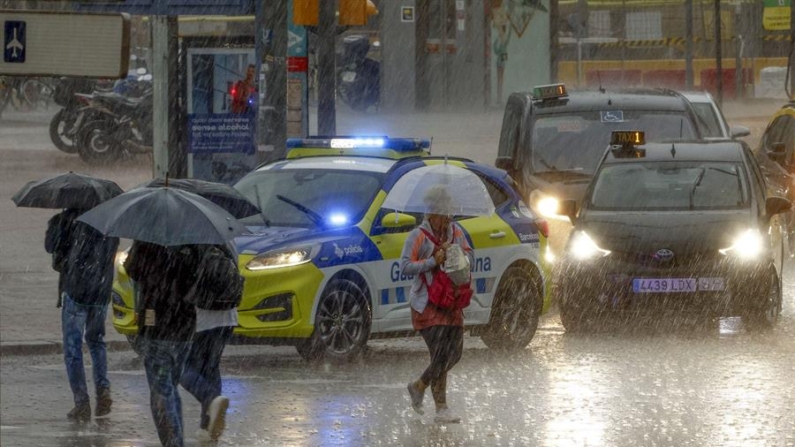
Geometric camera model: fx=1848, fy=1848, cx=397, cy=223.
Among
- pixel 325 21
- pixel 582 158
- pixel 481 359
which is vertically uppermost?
pixel 325 21

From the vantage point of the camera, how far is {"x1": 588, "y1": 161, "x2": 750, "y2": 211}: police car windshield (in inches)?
591

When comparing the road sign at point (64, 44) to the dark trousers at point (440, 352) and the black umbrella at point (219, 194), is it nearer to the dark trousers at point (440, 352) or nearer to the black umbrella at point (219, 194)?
the black umbrella at point (219, 194)

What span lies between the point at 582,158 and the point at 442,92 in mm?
28867

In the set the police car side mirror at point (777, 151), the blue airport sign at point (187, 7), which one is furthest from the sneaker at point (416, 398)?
the police car side mirror at point (777, 151)

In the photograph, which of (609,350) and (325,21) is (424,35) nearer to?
(325,21)

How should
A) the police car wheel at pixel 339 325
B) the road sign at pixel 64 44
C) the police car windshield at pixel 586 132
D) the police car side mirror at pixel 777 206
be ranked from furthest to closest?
the police car windshield at pixel 586 132, the police car side mirror at pixel 777 206, the police car wheel at pixel 339 325, the road sign at pixel 64 44

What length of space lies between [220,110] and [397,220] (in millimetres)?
6453

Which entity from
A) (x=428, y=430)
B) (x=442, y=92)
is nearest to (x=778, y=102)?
(x=442, y=92)

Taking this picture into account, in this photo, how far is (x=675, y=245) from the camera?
14.2 metres

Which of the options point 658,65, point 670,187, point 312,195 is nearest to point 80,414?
point 312,195

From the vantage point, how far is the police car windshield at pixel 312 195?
13023mm

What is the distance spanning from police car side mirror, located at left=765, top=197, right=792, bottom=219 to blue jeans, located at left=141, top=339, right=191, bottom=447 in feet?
24.1

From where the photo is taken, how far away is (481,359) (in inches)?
527

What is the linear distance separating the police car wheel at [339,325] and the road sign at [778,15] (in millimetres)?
24754
